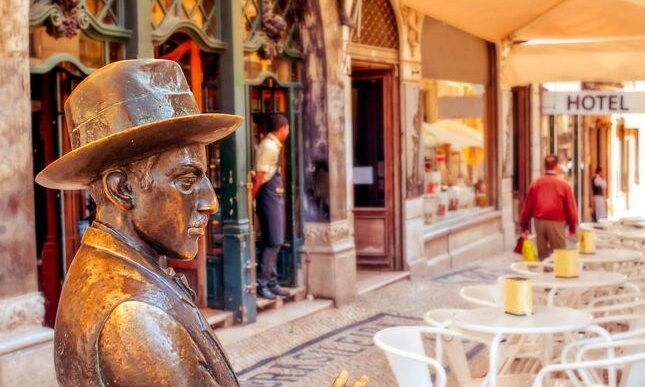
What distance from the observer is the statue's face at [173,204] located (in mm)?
1850

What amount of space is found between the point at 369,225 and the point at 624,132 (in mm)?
17352

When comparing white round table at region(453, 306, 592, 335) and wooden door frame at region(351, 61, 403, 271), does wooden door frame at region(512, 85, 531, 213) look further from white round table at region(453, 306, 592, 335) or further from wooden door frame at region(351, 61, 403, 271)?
white round table at region(453, 306, 592, 335)

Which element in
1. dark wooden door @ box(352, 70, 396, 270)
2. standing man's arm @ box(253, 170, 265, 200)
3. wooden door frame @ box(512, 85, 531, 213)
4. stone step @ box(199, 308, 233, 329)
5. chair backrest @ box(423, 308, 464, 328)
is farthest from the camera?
wooden door frame @ box(512, 85, 531, 213)

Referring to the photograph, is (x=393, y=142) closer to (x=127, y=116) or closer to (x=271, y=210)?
(x=271, y=210)

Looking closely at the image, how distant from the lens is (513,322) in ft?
15.3

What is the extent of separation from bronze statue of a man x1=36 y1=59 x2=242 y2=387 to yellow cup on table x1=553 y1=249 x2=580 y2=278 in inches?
181

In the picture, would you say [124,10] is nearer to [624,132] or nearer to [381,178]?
[381,178]

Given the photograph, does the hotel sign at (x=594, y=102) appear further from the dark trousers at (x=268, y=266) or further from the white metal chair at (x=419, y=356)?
the white metal chair at (x=419, y=356)

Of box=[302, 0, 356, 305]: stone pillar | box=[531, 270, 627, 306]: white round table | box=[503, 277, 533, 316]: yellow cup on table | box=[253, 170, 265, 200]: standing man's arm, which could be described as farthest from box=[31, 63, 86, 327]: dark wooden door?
box=[503, 277, 533, 316]: yellow cup on table

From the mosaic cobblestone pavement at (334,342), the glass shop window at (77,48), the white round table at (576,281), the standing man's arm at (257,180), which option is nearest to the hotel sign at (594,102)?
the mosaic cobblestone pavement at (334,342)

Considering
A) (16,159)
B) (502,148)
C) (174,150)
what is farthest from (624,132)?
(174,150)

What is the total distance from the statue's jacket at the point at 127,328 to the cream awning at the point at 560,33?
7455mm

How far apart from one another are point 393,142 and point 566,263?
18.6ft

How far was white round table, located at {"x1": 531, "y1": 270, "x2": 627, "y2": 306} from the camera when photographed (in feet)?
19.3
